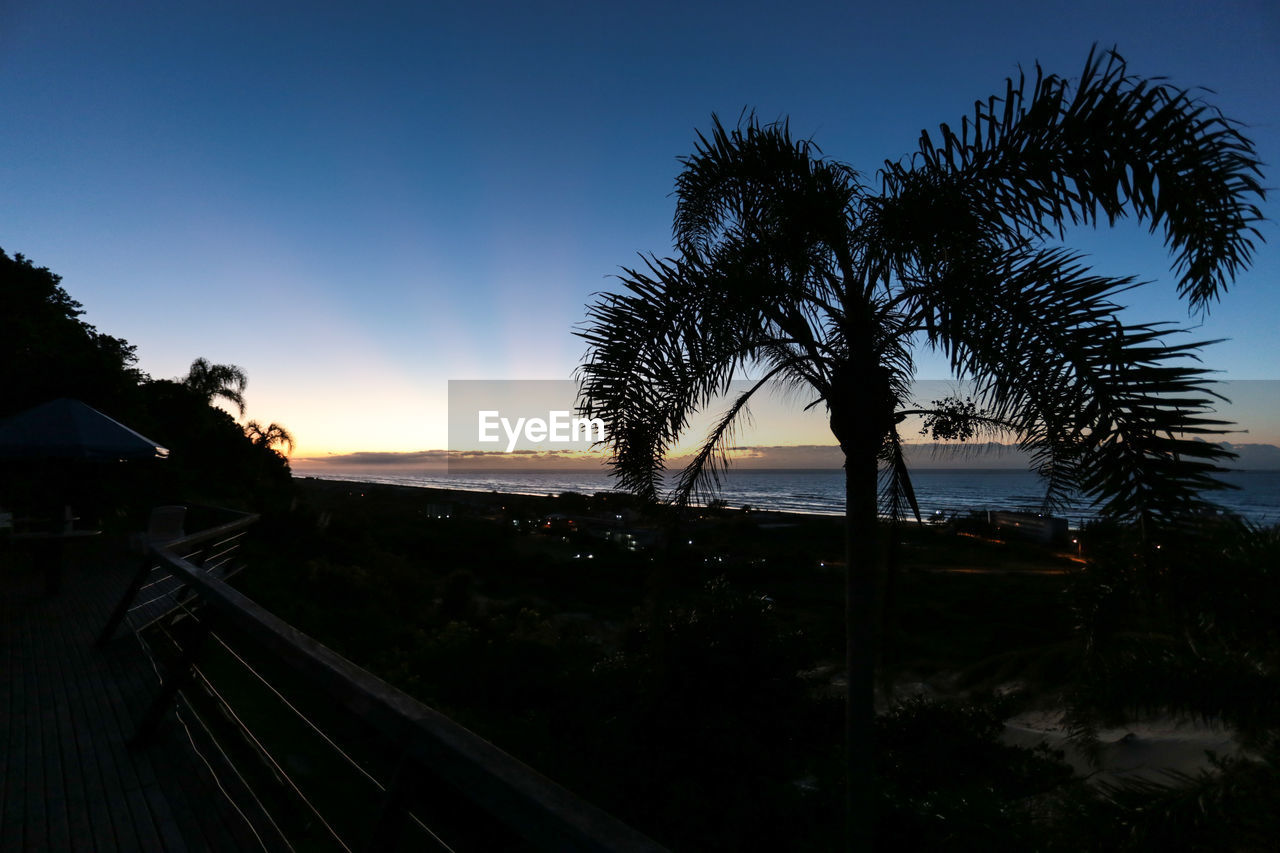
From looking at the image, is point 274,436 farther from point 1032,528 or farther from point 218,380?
point 1032,528

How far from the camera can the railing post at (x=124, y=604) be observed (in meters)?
4.79

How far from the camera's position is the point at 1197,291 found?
363 cm

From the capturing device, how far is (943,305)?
12.0ft

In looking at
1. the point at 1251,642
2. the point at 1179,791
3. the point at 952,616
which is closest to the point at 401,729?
the point at 1179,791

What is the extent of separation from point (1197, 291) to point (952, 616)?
27.5 metres

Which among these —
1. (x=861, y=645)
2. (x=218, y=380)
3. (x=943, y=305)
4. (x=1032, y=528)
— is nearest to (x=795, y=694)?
(x=861, y=645)

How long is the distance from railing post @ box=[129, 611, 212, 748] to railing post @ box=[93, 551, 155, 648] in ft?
5.14

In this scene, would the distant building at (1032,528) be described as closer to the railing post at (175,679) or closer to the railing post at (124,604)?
the railing post at (124,604)

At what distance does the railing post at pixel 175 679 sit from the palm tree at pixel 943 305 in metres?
2.35

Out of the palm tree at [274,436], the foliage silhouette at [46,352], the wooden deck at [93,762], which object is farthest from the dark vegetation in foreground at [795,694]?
the palm tree at [274,436]

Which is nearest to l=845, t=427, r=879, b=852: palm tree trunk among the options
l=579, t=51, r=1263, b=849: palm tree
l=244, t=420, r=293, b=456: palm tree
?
l=579, t=51, r=1263, b=849: palm tree

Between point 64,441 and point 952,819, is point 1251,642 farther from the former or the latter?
point 64,441

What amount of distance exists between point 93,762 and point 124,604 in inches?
91.1

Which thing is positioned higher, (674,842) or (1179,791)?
(1179,791)
